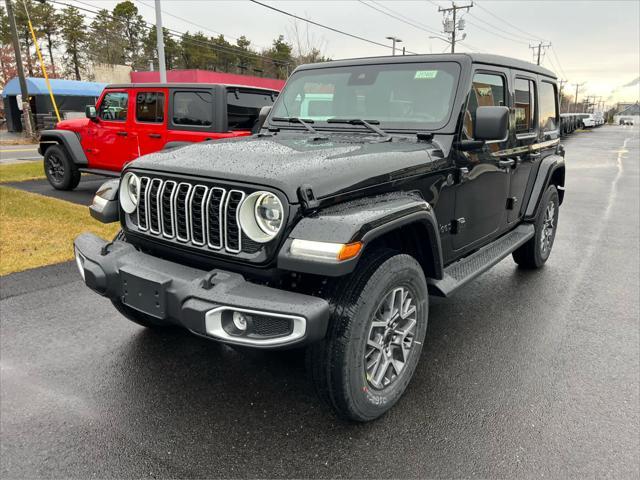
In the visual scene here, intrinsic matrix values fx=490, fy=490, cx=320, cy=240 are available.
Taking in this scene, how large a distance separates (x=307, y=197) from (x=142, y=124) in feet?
23.1

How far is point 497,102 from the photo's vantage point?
13.0ft

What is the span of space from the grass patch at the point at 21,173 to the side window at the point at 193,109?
5363mm

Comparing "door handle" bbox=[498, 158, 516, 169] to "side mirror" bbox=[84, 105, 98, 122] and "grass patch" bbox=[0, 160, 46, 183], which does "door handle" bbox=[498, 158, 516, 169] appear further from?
"grass patch" bbox=[0, 160, 46, 183]

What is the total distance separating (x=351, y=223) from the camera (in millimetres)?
2186

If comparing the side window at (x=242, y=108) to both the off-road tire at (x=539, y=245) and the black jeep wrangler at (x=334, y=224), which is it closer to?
the black jeep wrangler at (x=334, y=224)

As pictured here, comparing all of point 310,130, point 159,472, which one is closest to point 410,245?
point 310,130

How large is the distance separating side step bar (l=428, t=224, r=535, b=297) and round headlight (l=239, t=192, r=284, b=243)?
1.20 meters

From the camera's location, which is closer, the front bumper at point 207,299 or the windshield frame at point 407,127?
the front bumper at point 207,299

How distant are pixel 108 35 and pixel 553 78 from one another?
56.9 meters

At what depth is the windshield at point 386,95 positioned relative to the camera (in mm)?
3424

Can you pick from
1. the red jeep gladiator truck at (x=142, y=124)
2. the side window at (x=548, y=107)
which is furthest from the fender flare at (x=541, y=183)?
the red jeep gladiator truck at (x=142, y=124)

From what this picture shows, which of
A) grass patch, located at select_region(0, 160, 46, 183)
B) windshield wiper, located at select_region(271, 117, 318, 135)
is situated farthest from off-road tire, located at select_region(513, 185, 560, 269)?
grass patch, located at select_region(0, 160, 46, 183)

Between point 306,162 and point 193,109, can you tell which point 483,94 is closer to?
point 306,162

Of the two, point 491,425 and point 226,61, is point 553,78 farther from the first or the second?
point 226,61
